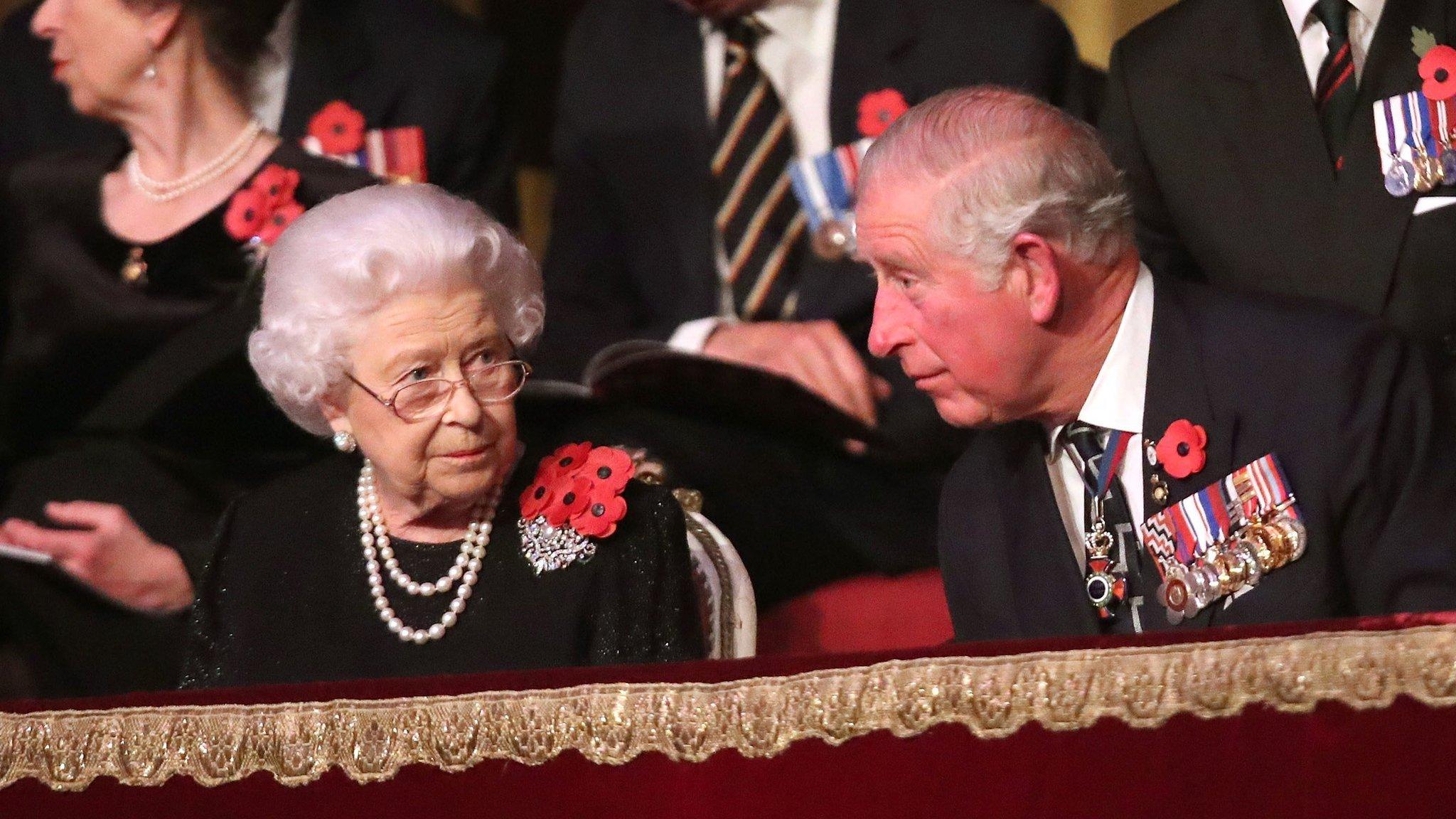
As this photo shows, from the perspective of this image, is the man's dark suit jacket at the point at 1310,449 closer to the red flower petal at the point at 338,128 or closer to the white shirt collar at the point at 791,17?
the white shirt collar at the point at 791,17

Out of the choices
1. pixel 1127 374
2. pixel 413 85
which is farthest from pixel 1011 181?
pixel 413 85

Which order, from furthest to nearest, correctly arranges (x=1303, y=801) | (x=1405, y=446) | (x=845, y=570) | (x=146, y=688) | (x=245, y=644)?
(x=146, y=688), (x=845, y=570), (x=245, y=644), (x=1405, y=446), (x=1303, y=801)

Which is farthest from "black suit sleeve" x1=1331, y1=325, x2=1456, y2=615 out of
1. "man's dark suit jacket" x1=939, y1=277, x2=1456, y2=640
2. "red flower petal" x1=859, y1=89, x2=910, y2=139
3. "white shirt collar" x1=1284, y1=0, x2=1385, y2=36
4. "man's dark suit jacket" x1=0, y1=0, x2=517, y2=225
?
"man's dark suit jacket" x1=0, y1=0, x2=517, y2=225

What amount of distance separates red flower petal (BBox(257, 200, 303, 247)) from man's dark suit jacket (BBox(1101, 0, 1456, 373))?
1247 mm

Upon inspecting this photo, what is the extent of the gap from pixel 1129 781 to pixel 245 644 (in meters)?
1.13

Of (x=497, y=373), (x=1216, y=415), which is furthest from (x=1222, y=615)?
(x=497, y=373)

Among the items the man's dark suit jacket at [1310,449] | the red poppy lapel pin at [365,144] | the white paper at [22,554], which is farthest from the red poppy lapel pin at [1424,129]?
the white paper at [22,554]

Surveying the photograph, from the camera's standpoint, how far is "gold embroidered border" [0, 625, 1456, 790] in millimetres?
1777

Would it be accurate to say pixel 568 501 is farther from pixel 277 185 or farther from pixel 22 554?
pixel 22 554

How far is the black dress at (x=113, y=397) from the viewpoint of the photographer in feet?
9.37

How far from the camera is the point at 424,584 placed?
2209 millimetres

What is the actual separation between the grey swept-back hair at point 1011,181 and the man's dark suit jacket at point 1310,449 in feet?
0.48

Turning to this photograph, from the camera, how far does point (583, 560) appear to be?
2184mm

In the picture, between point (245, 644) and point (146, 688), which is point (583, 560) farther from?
point (146, 688)
